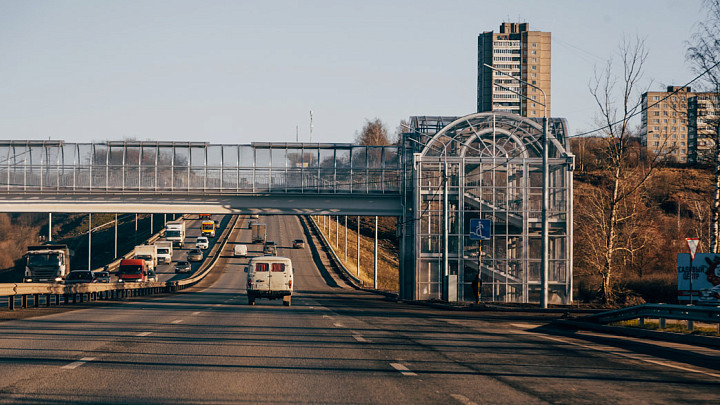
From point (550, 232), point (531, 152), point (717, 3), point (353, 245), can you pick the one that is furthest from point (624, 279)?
point (353, 245)

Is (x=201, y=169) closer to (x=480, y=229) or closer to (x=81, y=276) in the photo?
(x=81, y=276)

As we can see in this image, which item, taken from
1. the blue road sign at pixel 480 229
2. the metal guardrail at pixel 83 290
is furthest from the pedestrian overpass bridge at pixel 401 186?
the blue road sign at pixel 480 229

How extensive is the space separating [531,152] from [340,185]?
13855 mm

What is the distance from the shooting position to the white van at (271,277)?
120ft

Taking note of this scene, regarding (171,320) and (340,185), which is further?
(340,185)

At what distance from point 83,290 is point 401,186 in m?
24.4

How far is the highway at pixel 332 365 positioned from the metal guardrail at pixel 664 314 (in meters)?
1.58

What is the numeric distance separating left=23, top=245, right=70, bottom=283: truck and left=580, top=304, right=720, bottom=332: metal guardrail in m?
47.5

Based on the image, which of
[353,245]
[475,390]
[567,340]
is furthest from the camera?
[353,245]

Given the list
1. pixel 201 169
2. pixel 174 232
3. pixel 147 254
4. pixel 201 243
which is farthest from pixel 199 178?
pixel 174 232

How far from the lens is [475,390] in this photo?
1051cm

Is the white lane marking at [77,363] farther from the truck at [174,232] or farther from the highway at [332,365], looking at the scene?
the truck at [174,232]

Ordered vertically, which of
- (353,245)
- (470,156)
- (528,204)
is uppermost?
(470,156)

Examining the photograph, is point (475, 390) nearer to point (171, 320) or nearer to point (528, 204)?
point (171, 320)
